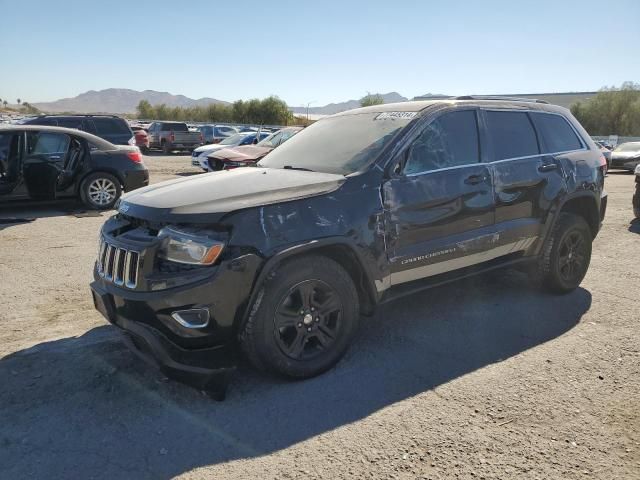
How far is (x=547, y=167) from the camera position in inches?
191

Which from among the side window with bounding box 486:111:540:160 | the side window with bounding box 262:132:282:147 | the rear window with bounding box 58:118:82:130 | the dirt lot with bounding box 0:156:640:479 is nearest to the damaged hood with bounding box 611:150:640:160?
the side window with bounding box 262:132:282:147

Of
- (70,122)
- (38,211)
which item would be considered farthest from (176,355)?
(70,122)

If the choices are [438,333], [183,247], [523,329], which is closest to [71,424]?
[183,247]

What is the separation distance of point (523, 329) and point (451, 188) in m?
1.39

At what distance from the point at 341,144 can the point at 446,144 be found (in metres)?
0.84

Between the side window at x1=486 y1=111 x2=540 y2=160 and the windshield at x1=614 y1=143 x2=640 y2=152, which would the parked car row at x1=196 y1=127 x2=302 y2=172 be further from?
the windshield at x1=614 y1=143 x2=640 y2=152

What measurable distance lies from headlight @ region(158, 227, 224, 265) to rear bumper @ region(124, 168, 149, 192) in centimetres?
742

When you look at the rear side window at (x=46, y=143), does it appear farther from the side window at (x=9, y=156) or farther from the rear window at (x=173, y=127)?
the rear window at (x=173, y=127)

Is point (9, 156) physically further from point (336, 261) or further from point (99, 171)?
point (336, 261)

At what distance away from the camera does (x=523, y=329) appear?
4.42 m

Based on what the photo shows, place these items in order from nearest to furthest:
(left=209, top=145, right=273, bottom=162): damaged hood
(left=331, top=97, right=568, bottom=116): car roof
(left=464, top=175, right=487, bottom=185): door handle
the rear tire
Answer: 1. (left=464, top=175, right=487, bottom=185): door handle
2. (left=331, top=97, right=568, bottom=116): car roof
3. the rear tire
4. (left=209, top=145, right=273, bottom=162): damaged hood

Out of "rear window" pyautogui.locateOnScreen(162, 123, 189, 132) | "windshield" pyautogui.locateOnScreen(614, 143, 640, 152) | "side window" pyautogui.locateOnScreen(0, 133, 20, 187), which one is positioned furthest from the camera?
"rear window" pyautogui.locateOnScreen(162, 123, 189, 132)

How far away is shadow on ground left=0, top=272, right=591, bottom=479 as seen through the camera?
2.74m

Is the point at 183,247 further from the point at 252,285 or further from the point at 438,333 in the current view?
the point at 438,333
